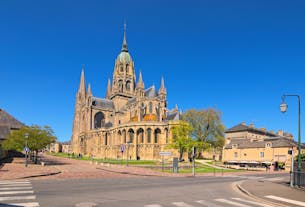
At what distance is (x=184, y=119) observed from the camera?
206ft

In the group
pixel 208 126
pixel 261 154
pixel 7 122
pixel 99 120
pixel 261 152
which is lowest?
pixel 261 154

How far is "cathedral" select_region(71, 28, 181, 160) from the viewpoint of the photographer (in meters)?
69.9

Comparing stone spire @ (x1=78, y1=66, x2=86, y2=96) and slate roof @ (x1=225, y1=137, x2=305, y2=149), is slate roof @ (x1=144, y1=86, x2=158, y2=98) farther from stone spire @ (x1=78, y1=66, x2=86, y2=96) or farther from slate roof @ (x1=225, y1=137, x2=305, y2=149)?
stone spire @ (x1=78, y1=66, x2=86, y2=96)

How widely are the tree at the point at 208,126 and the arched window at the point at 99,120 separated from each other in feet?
149

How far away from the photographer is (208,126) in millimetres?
61906

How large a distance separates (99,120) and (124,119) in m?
15.2

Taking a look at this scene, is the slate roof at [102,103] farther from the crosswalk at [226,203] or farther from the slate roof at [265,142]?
the crosswalk at [226,203]

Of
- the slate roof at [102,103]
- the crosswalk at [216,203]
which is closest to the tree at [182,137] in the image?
the crosswalk at [216,203]

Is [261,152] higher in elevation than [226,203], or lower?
lower

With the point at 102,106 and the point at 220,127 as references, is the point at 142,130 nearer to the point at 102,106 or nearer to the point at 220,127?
the point at 220,127

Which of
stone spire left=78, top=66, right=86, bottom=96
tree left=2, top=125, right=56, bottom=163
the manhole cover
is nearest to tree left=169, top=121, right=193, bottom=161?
tree left=2, top=125, right=56, bottom=163

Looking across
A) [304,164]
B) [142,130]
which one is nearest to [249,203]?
[304,164]

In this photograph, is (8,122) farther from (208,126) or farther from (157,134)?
(208,126)

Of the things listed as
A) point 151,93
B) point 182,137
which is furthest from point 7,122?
point 151,93
